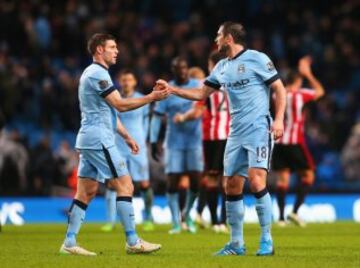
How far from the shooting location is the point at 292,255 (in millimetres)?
10508

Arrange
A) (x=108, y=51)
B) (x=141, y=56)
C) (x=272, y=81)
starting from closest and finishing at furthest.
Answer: (x=272, y=81) → (x=108, y=51) → (x=141, y=56)

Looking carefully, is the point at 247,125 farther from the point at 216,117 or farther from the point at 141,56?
the point at 141,56

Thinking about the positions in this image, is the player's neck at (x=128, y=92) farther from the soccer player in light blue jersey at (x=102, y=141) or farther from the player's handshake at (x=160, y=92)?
the player's handshake at (x=160, y=92)

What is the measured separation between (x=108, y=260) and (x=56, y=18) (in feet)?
53.0

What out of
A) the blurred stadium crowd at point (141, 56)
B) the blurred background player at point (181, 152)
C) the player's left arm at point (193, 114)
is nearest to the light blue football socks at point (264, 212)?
the player's left arm at point (193, 114)

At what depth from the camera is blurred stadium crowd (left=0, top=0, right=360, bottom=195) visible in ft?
73.1

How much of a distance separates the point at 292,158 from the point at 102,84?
308 inches

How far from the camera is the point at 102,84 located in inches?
417

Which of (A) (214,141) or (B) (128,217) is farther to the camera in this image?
(A) (214,141)

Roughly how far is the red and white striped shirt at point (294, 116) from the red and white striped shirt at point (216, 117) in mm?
2502

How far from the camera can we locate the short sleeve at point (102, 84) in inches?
416

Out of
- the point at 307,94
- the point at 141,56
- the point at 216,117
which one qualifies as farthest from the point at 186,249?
the point at 141,56

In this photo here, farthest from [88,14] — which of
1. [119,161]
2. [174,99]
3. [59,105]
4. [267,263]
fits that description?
[267,263]

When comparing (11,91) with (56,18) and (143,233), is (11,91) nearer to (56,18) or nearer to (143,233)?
(56,18)
